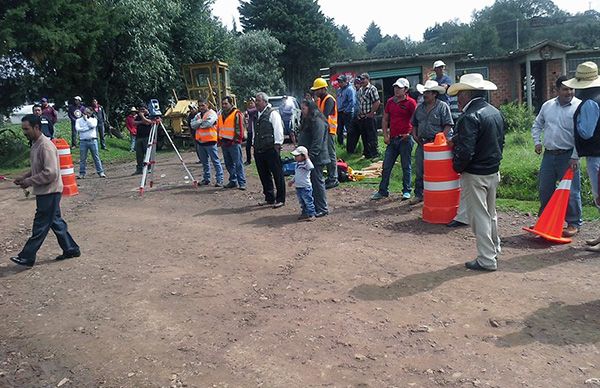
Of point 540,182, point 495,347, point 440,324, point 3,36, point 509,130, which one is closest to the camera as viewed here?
point 495,347

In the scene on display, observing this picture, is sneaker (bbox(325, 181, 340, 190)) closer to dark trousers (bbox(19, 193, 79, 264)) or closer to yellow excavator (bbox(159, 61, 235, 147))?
dark trousers (bbox(19, 193, 79, 264))

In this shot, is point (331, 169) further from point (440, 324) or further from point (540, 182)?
point (440, 324)

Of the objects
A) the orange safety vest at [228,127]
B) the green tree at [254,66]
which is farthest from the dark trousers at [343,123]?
the green tree at [254,66]

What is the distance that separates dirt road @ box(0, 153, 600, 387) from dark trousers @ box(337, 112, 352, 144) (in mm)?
5516

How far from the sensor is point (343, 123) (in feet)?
48.7

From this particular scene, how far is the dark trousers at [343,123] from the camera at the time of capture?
13766 mm

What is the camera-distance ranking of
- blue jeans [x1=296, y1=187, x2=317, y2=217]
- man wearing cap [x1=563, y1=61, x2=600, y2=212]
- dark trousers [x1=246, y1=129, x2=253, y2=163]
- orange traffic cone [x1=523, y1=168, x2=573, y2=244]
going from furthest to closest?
dark trousers [x1=246, y1=129, x2=253, y2=163], blue jeans [x1=296, y1=187, x2=317, y2=217], orange traffic cone [x1=523, y1=168, x2=573, y2=244], man wearing cap [x1=563, y1=61, x2=600, y2=212]

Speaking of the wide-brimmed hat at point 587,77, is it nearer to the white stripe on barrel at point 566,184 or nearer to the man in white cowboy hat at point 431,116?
the white stripe on barrel at point 566,184

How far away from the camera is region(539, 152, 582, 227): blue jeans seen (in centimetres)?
720

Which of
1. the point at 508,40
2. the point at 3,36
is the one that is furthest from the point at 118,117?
the point at 508,40

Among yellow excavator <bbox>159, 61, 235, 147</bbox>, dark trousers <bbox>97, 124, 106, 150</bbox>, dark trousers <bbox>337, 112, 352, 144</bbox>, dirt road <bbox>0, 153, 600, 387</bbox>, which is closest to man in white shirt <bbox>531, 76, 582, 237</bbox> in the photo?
dirt road <bbox>0, 153, 600, 387</bbox>

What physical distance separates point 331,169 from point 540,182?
460 cm

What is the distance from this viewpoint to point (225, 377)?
4.02m

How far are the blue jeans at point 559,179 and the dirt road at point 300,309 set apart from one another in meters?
0.38
